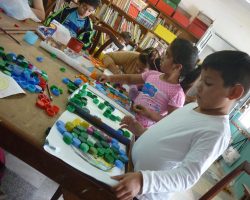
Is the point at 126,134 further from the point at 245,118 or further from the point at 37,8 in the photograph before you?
the point at 245,118

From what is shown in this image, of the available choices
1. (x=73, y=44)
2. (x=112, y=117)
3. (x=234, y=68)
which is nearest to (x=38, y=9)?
(x=73, y=44)

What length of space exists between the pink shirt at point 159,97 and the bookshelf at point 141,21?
9.17 feet

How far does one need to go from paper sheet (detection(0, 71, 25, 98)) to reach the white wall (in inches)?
158

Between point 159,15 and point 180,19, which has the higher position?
point 180,19

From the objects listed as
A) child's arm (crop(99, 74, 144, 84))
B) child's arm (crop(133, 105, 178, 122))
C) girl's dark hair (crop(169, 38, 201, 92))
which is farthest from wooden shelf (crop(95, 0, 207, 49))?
child's arm (crop(133, 105, 178, 122))

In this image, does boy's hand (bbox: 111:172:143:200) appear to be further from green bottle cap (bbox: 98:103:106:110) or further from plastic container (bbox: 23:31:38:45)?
plastic container (bbox: 23:31:38:45)

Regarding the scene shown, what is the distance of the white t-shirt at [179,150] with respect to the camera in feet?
2.52

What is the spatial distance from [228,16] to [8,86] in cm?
431

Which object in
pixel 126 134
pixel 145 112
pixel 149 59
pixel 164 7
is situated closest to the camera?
pixel 126 134

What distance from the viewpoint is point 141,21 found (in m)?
4.36

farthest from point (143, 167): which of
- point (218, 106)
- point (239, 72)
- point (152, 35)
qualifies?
point (152, 35)

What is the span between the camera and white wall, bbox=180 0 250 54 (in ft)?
14.5

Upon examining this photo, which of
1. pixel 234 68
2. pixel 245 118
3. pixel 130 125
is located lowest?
pixel 245 118

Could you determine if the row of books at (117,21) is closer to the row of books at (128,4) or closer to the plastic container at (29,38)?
the row of books at (128,4)
